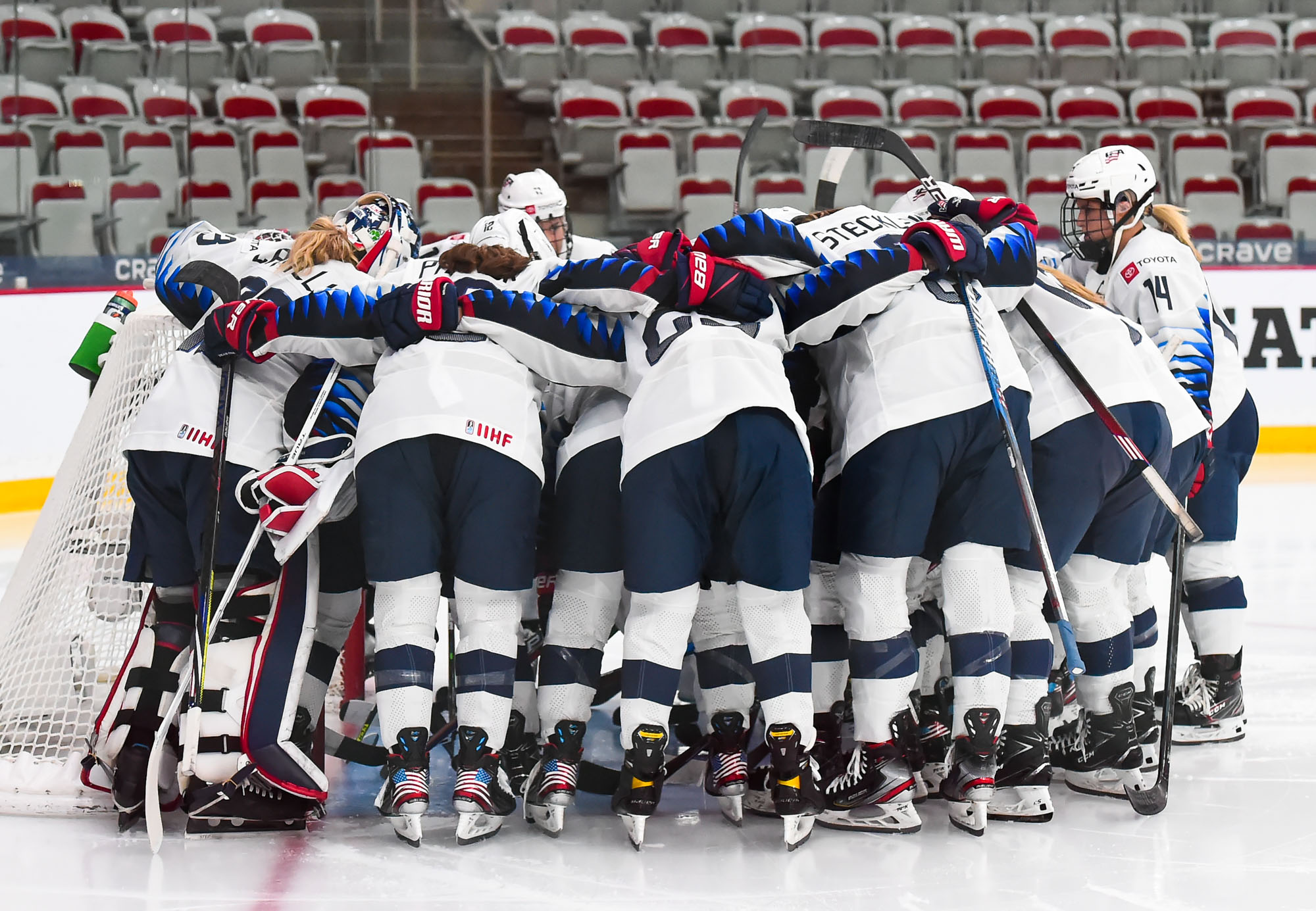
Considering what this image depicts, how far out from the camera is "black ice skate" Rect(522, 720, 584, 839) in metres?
2.90

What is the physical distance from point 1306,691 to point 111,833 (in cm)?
313

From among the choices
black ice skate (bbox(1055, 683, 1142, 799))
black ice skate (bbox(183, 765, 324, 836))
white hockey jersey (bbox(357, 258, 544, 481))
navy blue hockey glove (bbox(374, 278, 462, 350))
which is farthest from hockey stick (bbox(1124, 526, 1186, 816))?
black ice skate (bbox(183, 765, 324, 836))

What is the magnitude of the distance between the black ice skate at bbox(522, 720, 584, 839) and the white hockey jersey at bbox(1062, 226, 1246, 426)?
5.52 feet

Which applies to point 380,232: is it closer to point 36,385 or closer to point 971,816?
point 971,816

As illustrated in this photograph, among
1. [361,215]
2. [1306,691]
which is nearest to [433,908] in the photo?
[361,215]

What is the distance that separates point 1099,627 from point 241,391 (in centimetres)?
190

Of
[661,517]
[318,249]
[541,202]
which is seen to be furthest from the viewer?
[541,202]

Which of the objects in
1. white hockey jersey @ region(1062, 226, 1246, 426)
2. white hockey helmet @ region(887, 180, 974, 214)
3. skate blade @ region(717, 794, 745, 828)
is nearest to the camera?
skate blade @ region(717, 794, 745, 828)

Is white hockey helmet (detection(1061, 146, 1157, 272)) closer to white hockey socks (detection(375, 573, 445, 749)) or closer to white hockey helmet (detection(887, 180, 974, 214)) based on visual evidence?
white hockey helmet (detection(887, 180, 974, 214))

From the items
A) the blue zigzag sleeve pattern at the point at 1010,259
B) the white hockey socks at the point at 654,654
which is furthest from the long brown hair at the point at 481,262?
the blue zigzag sleeve pattern at the point at 1010,259

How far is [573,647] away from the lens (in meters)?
2.96

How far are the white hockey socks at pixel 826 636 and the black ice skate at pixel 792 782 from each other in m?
0.31

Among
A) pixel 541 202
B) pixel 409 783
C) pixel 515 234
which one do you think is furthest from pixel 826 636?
pixel 541 202

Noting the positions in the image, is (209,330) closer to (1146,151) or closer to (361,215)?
(361,215)
